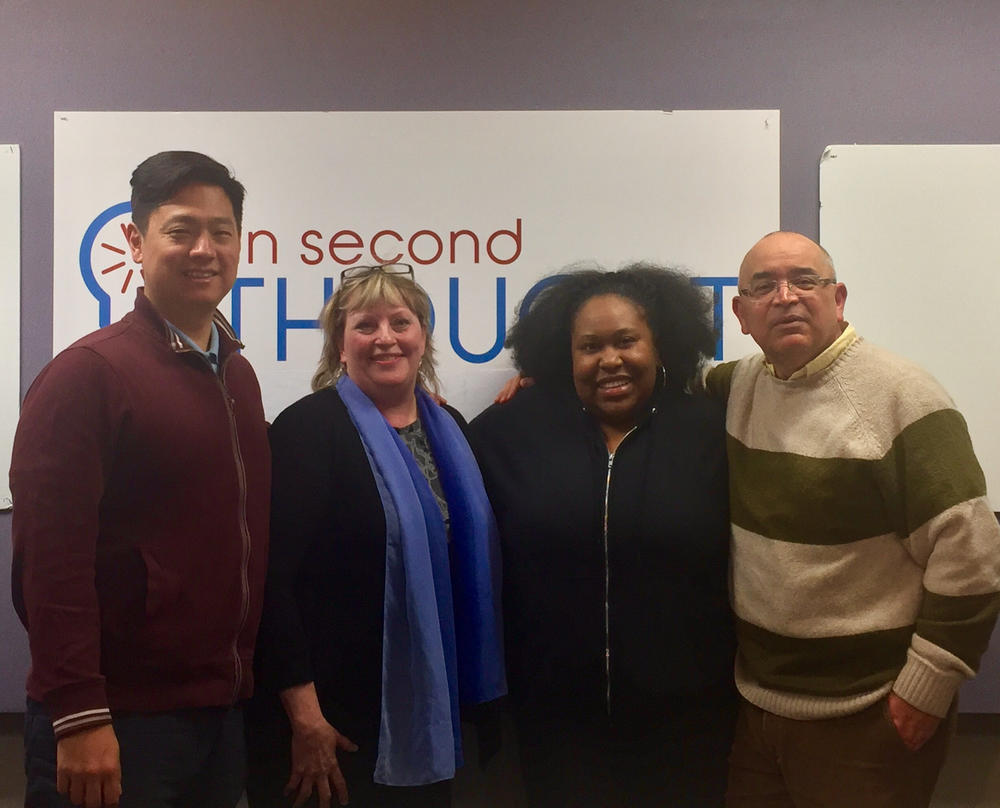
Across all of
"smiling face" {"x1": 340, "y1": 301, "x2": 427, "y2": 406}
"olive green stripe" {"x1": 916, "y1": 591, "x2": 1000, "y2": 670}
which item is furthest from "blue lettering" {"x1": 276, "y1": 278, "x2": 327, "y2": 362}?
"olive green stripe" {"x1": 916, "y1": 591, "x2": 1000, "y2": 670}

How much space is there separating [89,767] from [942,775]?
6.92ft

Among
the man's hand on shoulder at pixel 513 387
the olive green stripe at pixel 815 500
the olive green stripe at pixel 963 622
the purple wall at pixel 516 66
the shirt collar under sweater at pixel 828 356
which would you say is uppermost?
the purple wall at pixel 516 66

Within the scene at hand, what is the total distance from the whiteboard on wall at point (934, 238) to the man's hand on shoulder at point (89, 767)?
78.7 inches

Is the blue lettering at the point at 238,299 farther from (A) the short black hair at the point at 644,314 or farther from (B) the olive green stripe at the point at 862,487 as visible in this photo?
(B) the olive green stripe at the point at 862,487

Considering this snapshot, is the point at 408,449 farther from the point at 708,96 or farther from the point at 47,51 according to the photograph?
the point at 47,51

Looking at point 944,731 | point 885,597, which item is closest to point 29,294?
point 885,597

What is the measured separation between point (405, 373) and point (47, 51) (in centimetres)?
Result: 138

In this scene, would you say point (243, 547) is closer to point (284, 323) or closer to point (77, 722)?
point (77, 722)

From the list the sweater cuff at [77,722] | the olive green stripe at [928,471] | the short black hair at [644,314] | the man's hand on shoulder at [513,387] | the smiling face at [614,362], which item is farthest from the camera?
the man's hand on shoulder at [513,387]

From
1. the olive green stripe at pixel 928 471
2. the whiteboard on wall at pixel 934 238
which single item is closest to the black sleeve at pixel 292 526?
the olive green stripe at pixel 928 471

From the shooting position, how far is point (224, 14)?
208 centimetres

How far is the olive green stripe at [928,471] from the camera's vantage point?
1.43 meters

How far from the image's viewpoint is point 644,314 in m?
1.79

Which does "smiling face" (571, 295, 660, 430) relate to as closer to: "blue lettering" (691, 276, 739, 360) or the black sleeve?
"blue lettering" (691, 276, 739, 360)
